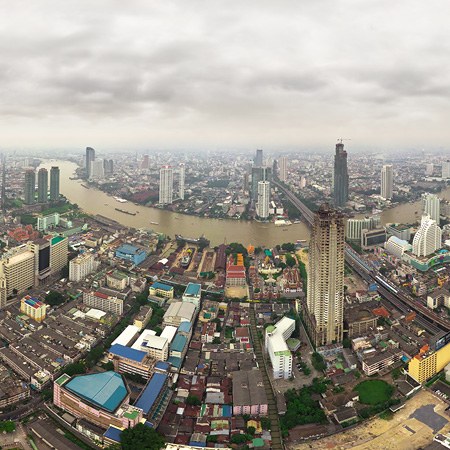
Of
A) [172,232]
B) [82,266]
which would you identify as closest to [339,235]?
[82,266]

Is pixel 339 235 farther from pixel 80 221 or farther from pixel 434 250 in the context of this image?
pixel 80 221

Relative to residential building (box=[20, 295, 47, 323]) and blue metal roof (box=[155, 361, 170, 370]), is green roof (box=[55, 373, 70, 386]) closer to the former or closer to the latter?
blue metal roof (box=[155, 361, 170, 370])

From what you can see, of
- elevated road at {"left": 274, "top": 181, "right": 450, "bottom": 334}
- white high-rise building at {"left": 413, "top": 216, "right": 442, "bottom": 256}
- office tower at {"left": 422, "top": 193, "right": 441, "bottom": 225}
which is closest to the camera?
elevated road at {"left": 274, "top": 181, "right": 450, "bottom": 334}

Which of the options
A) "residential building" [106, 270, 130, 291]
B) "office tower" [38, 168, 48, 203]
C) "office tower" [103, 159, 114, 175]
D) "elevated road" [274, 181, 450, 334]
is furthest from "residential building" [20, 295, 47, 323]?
"office tower" [103, 159, 114, 175]

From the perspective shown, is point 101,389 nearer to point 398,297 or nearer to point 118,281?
point 118,281

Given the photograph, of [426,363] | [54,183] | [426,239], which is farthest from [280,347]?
[54,183]
